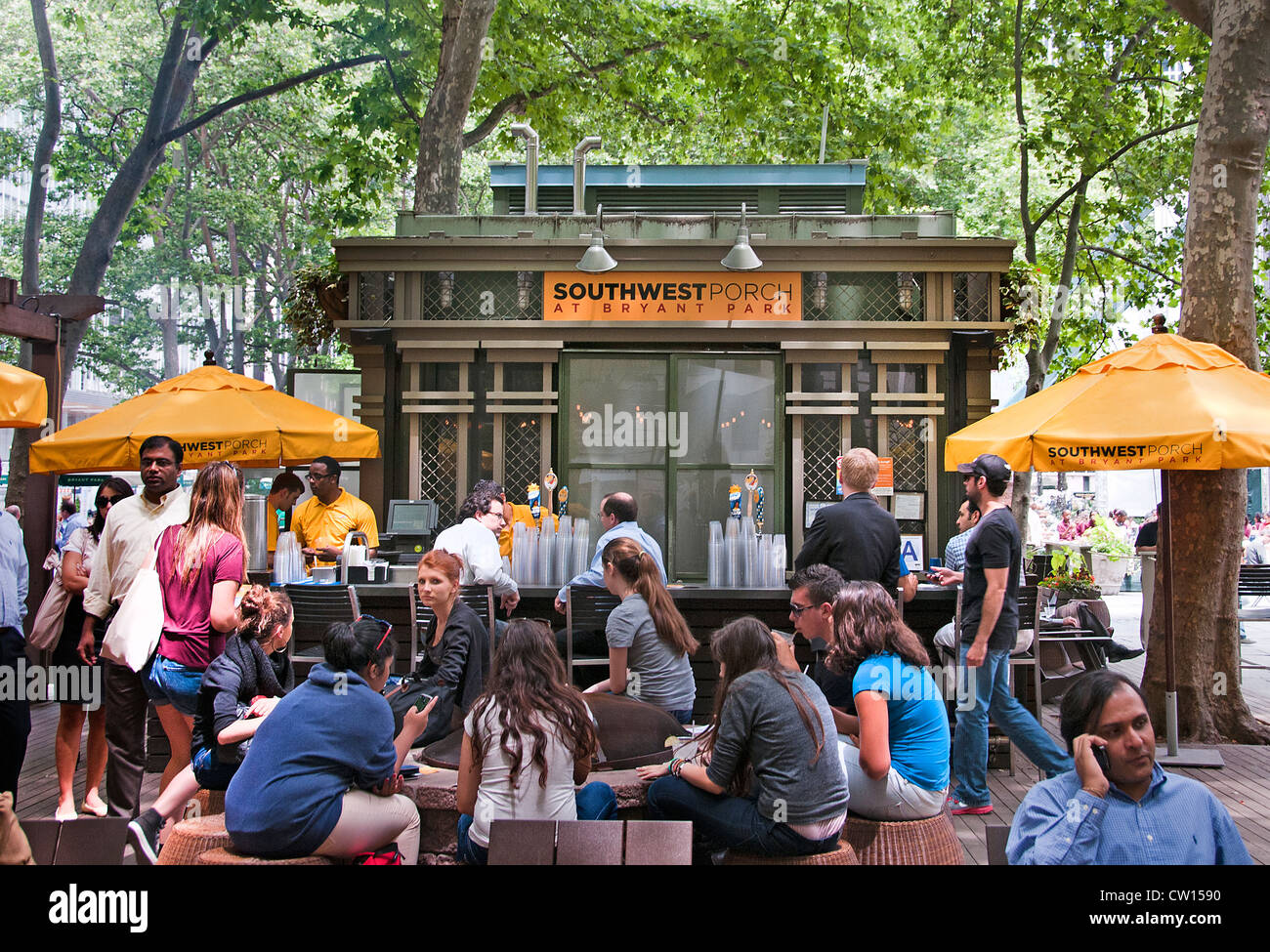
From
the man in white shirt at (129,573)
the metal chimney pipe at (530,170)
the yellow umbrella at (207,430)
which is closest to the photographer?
the man in white shirt at (129,573)

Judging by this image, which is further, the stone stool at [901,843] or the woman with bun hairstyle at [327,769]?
the stone stool at [901,843]

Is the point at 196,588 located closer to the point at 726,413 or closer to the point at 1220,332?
the point at 726,413

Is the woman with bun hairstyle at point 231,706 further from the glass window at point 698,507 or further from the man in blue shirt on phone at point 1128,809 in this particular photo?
the glass window at point 698,507

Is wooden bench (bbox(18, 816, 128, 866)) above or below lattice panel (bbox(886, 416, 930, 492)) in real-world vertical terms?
below

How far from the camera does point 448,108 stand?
14.1 m

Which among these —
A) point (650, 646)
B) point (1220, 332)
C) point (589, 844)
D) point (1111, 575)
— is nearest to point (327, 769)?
point (589, 844)

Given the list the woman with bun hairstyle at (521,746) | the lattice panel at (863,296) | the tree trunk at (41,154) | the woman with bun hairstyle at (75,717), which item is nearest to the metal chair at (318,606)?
the woman with bun hairstyle at (75,717)

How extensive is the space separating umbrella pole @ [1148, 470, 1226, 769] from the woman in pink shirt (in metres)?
5.97

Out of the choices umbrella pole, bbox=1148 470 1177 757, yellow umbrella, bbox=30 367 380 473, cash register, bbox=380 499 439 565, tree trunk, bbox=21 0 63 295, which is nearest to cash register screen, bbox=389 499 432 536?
cash register, bbox=380 499 439 565

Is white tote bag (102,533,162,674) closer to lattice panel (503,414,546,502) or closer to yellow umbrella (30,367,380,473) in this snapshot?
yellow umbrella (30,367,380,473)

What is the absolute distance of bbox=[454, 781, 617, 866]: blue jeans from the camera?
3.82 m

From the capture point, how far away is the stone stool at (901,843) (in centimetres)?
409
